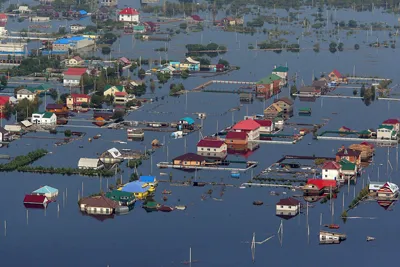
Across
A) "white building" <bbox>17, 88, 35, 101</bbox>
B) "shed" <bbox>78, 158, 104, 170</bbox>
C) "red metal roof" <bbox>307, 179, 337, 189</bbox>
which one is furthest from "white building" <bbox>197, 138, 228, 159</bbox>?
"white building" <bbox>17, 88, 35, 101</bbox>

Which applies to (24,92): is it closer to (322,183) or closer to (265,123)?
(265,123)

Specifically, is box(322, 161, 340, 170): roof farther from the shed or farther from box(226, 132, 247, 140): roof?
the shed

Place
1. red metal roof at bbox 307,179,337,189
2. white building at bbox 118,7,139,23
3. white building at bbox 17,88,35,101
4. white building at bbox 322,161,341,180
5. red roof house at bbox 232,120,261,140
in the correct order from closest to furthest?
red metal roof at bbox 307,179,337,189
white building at bbox 322,161,341,180
red roof house at bbox 232,120,261,140
white building at bbox 17,88,35,101
white building at bbox 118,7,139,23

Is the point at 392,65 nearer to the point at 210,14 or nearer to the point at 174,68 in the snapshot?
the point at 174,68

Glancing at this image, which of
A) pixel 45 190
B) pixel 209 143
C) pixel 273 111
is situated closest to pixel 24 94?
pixel 273 111

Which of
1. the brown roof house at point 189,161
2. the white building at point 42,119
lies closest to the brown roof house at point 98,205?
the brown roof house at point 189,161

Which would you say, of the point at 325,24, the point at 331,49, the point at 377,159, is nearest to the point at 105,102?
the point at 377,159

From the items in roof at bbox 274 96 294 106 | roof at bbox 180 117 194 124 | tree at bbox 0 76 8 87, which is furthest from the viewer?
tree at bbox 0 76 8 87
